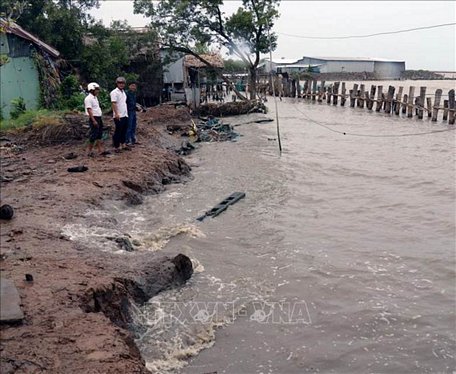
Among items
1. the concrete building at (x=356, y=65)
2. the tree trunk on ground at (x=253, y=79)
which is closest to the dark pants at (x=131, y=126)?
the tree trunk on ground at (x=253, y=79)

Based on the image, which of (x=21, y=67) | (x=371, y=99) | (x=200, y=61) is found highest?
(x=200, y=61)

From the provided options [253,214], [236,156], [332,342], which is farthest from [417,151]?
[332,342]

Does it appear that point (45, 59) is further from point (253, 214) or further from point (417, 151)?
point (417, 151)

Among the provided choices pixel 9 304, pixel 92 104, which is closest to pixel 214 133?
pixel 92 104

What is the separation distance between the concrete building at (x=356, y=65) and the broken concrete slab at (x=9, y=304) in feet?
200

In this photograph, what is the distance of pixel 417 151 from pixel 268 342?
12.2 metres

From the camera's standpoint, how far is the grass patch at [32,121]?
12.0 meters

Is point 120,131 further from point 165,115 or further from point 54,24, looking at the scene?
point 54,24

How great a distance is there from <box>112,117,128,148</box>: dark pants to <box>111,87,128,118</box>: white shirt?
0.15 metres

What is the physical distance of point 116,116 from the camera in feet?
33.0

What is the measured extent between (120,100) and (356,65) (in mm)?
59834

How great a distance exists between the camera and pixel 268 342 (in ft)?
14.8

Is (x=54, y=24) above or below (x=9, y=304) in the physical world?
above

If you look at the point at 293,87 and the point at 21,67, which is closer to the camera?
the point at 21,67
